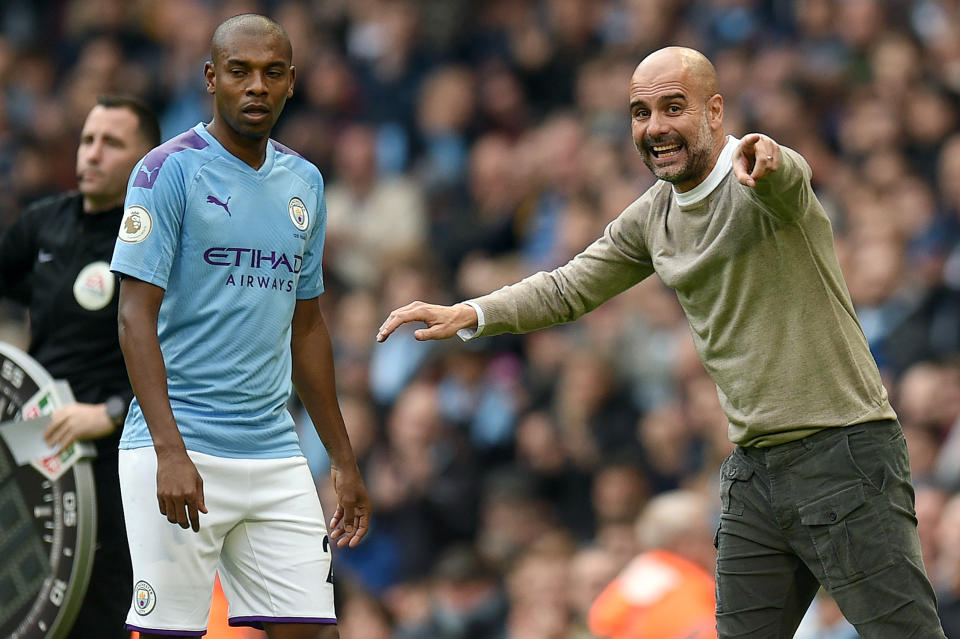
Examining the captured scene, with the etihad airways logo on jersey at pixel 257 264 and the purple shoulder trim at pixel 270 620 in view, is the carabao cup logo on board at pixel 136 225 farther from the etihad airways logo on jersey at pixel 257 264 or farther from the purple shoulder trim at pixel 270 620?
the purple shoulder trim at pixel 270 620

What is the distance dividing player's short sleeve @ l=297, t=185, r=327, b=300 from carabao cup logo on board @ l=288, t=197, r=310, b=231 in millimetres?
85

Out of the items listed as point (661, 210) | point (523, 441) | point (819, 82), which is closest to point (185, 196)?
point (661, 210)

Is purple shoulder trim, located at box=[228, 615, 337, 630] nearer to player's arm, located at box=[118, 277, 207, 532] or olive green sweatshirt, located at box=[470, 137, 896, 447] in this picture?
player's arm, located at box=[118, 277, 207, 532]

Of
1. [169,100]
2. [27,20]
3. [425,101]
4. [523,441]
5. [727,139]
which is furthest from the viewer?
[27,20]

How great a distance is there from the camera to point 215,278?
4855 mm

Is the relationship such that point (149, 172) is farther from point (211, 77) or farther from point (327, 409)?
point (327, 409)

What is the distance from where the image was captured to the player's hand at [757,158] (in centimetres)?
433

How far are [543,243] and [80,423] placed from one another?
579cm

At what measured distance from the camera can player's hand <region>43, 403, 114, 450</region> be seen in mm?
5609

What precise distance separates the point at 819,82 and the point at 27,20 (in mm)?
8877

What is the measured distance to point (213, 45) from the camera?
4.88 meters

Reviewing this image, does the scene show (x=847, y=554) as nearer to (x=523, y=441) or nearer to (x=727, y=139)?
(x=727, y=139)

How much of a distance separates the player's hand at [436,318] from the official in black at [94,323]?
1.30m

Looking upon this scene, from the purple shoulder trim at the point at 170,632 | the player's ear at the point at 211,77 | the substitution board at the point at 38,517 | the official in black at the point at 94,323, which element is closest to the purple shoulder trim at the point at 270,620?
the purple shoulder trim at the point at 170,632
